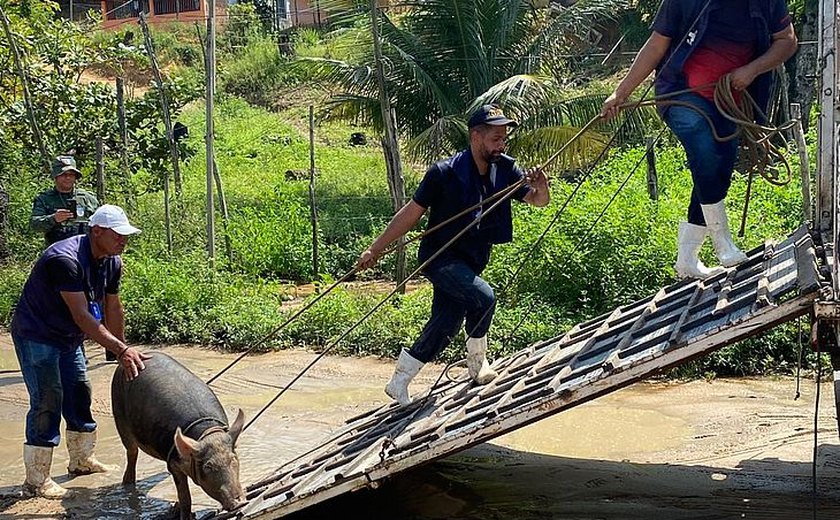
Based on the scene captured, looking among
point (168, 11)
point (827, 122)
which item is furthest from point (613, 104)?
point (168, 11)

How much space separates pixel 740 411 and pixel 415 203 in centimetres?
326

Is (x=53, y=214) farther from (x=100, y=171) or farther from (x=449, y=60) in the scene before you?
(x=449, y=60)

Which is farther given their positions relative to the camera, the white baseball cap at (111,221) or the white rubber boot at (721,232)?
the white baseball cap at (111,221)

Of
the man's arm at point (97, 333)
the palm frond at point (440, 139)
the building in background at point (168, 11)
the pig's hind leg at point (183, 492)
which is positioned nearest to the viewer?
the pig's hind leg at point (183, 492)

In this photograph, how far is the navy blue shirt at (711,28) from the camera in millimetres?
4992

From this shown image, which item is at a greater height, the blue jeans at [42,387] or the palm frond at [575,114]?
the palm frond at [575,114]

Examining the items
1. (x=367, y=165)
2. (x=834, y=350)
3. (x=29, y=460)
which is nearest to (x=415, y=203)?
(x=834, y=350)

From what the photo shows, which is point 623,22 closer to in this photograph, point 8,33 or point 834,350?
point 8,33

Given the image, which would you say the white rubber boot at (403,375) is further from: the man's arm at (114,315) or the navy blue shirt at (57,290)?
the navy blue shirt at (57,290)

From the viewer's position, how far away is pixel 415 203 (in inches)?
215

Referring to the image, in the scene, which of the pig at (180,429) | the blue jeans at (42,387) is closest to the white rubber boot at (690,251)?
the pig at (180,429)

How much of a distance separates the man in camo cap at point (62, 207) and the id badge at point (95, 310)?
2.43 metres

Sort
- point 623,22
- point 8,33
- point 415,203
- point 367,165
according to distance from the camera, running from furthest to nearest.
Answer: point 623,22 → point 367,165 → point 8,33 → point 415,203

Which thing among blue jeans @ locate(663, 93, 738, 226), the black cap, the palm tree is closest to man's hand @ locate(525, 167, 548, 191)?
the black cap
